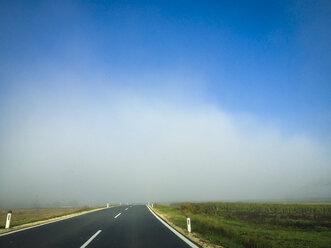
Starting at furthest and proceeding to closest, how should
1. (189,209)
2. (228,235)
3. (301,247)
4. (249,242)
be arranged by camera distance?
(189,209) < (301,247) < (228,235) < (249,242)

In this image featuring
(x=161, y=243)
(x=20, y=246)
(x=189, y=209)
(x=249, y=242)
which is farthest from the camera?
(x=189, y=209)

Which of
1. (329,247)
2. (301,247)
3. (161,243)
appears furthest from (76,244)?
(329,247)

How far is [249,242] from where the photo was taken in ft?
25.0

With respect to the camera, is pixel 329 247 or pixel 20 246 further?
pixel 329 247

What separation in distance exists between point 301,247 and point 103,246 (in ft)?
35.2

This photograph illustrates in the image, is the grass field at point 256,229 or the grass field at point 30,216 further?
the grass field at point 30,216

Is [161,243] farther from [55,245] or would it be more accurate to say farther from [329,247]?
[329,247]

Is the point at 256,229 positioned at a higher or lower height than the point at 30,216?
lower

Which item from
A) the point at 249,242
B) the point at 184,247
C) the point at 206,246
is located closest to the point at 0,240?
the point at 184,247

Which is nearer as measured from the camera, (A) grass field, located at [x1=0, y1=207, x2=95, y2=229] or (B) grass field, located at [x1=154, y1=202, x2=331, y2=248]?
(B) grass field, located at [x1=154, y1=202, x2=331, y2=248]

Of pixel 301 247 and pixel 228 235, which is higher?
pixel 228 235

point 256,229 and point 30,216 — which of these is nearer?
point 256,229

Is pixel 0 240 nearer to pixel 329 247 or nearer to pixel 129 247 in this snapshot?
pixel 129 247

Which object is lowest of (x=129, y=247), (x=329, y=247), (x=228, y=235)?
(x=329, y=247)
